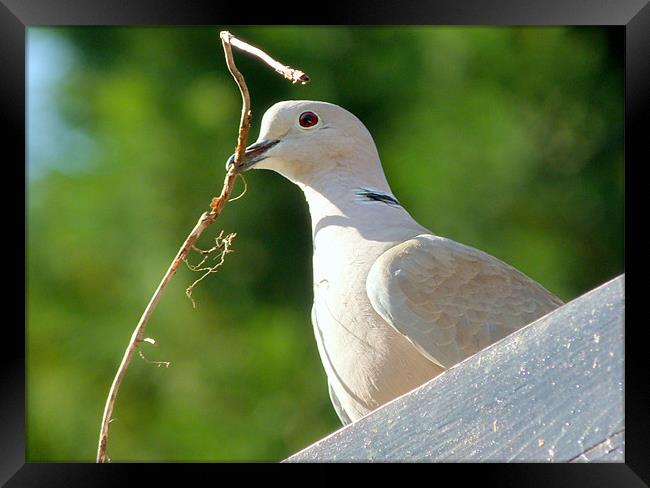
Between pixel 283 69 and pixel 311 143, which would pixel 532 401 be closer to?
pixel 283 69

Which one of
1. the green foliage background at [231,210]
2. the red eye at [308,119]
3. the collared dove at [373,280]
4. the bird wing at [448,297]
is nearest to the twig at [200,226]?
the collared dove at [373,280]

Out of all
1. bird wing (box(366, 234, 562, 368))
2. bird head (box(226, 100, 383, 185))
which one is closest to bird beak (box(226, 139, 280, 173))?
bird head (box(226, 100, 383, 185))

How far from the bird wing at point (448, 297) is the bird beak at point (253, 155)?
46 cm

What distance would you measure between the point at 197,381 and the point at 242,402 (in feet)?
0.63

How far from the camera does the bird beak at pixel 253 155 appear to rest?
3105 mm

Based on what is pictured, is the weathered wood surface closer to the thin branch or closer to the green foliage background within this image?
the thin branch

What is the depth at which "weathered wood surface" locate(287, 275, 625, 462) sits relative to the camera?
87.7 inches

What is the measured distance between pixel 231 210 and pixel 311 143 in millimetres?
1409

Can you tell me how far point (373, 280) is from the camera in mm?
2873

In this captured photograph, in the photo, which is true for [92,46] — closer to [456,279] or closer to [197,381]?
[197,381]

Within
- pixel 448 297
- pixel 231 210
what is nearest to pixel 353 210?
pixel 448 297

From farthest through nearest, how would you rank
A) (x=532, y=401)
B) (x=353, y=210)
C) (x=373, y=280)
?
(x=353, y=210)
(x=373, y=280)
(x=532, y=401)

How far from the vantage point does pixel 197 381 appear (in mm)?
4605

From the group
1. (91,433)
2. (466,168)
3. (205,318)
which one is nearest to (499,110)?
(466,168)
